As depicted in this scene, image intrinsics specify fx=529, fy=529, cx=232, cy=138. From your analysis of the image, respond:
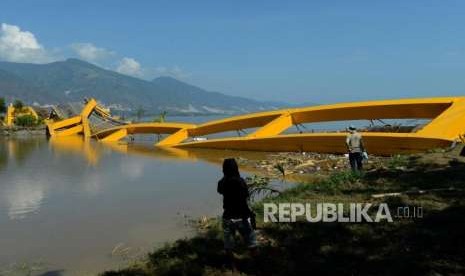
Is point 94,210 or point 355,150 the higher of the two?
point 355,150

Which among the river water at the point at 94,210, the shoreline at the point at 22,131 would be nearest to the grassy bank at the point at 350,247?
the river water at the point at 94,210

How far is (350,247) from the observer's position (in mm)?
Answer: 5754

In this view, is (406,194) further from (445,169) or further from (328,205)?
(445,169)

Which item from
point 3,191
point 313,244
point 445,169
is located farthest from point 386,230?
point 3,191

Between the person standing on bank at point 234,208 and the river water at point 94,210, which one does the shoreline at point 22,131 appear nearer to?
the river water at point 94,210

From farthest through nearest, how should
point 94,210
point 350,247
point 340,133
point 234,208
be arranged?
point 340,133 → point 94,210 → point 350,247 → point 234,208

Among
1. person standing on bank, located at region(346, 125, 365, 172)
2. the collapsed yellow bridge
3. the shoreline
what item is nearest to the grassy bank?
person standing on bank, located at region(346, 125, 365, 172)

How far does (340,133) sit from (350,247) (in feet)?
50.5

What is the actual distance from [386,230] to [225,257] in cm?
196

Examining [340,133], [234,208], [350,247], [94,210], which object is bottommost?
[94,210]

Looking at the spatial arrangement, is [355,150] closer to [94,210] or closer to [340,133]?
[94,210]

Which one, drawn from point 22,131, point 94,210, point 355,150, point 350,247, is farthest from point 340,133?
point 22,131

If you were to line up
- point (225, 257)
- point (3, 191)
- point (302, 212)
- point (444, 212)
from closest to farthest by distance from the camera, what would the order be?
point (225, 257) < point (444, 212) < point (302, 212) < point (3, 191)

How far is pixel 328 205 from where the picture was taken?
7969 mm
